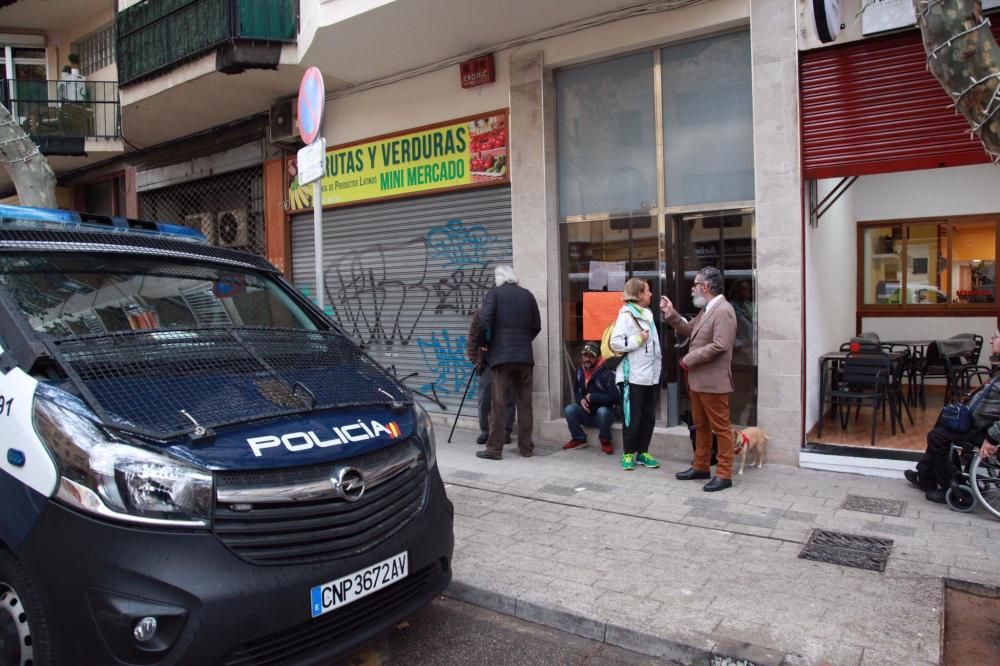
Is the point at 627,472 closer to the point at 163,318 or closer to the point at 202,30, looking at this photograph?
the point at 163,318

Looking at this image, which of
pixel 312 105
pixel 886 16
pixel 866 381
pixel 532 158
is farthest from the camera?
pixel 532 158

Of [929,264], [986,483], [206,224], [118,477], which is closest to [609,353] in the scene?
[986,483]

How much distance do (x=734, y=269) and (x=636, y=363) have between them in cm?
147

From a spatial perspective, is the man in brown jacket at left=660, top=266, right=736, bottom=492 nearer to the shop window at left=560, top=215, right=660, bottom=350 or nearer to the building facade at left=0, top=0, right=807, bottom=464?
the building facade at left=0, top=0, right=807, bottom=464

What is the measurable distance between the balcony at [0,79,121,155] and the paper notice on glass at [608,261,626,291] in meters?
10.1

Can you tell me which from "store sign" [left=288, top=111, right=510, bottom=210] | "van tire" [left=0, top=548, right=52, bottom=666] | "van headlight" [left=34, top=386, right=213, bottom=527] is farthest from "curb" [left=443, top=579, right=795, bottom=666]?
"store sign" [left=288, top=111, right=510, bottom=210]

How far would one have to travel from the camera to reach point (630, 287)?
22.2 ft

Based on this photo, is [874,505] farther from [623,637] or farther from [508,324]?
[508,324]

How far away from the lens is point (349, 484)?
9.89 feet

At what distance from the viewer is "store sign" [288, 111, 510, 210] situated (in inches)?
338

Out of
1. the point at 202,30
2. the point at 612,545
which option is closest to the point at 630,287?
the point at 612,545

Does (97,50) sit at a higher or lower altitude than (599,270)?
higher

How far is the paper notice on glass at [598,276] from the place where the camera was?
796cm

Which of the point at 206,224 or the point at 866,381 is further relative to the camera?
the point at 206,224
